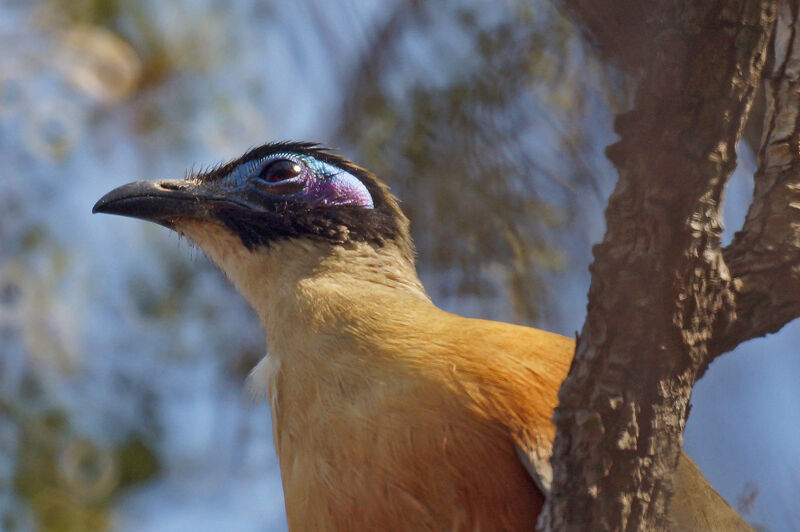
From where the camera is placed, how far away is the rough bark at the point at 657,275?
96.9 inches

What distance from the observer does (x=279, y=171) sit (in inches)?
186

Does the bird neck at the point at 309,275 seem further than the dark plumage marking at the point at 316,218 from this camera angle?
No

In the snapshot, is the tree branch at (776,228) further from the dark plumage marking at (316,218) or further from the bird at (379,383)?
the dark plumage marking at (316,218)

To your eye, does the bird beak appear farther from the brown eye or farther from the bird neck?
the brown eye

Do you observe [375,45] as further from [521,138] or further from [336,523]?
[336,523]

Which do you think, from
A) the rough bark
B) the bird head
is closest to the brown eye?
the bird head

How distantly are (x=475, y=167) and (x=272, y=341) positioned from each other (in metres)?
1.46

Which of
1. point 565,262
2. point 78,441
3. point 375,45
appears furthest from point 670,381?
point 78,441

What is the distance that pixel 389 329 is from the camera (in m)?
3.70

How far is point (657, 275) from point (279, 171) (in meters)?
2.55

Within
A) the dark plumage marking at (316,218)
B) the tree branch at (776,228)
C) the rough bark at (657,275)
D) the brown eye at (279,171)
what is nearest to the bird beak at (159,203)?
the dark plumage marking at (316,218)

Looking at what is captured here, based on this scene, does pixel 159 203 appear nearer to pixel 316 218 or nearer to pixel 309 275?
pixel 316 218

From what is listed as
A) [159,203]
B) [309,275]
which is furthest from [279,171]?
[309,275]

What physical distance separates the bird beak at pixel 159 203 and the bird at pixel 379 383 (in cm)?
2
